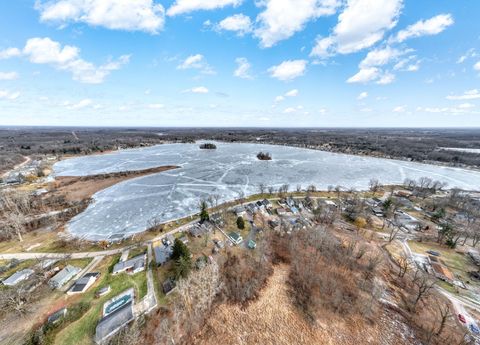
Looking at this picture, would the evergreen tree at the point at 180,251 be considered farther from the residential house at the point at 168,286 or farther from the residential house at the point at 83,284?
the residential house at the point at 83,284

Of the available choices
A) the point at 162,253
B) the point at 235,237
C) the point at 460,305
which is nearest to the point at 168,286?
the point at 162,253

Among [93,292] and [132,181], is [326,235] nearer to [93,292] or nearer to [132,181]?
[93,292]

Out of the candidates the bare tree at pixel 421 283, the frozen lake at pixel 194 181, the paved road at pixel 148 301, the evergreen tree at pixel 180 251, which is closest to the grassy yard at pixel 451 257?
the bare tree at pixel 421 283

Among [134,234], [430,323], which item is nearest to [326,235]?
[430,323]

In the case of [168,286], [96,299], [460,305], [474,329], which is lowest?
[474,329]

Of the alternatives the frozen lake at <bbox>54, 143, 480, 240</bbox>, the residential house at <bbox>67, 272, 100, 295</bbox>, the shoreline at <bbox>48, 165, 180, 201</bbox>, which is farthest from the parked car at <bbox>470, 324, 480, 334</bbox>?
the shoreline at <bbox>48, 165, 180, 201</bbox>

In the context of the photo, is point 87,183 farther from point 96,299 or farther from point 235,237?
point 235,237
